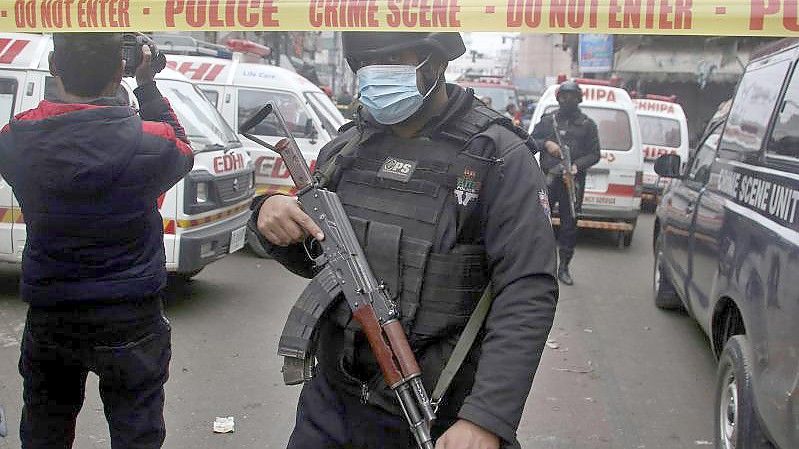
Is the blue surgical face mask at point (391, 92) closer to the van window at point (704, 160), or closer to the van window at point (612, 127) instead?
the van window at point (704, 160)

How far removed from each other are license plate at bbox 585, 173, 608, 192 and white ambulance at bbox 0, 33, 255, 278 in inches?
175

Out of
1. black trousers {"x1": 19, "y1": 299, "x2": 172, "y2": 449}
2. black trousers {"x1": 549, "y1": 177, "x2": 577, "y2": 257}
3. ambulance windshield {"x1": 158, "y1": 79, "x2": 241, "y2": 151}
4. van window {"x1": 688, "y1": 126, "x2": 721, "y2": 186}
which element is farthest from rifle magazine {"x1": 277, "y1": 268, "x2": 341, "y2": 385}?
black trousers {"x1": 549, "y1": 177, "x2": 577, "y2": 257}

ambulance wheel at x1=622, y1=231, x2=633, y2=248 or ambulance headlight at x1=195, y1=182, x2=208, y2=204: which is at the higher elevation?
ambulance headlight at x1=195, y1=182, x2=208, y2=204

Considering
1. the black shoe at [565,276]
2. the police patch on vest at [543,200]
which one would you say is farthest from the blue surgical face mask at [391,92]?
the black shoe at [565,276]

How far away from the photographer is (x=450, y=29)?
168 centimetres

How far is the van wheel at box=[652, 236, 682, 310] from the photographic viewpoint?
647 cm

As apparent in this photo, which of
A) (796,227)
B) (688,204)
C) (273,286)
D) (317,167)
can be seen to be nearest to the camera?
(317,167)

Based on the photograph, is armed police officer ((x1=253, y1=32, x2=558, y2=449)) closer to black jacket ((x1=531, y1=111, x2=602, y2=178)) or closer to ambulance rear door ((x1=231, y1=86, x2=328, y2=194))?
black jacket ((x1=531, y1=111, x2=602, y2=178))

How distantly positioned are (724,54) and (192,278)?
63.8ft

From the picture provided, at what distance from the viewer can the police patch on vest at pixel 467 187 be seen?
1.88 metres

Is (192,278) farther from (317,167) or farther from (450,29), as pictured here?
(450,29)

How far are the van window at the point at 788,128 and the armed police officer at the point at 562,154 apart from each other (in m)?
3.85

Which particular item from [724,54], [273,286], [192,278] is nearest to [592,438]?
[273,286]

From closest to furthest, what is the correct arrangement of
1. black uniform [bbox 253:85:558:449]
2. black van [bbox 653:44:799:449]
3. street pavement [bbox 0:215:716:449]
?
black uniform [bbox 253:85:558:449], black van [bbox 653:44:799:449], street pavement [bbox 0:215:716:449]
